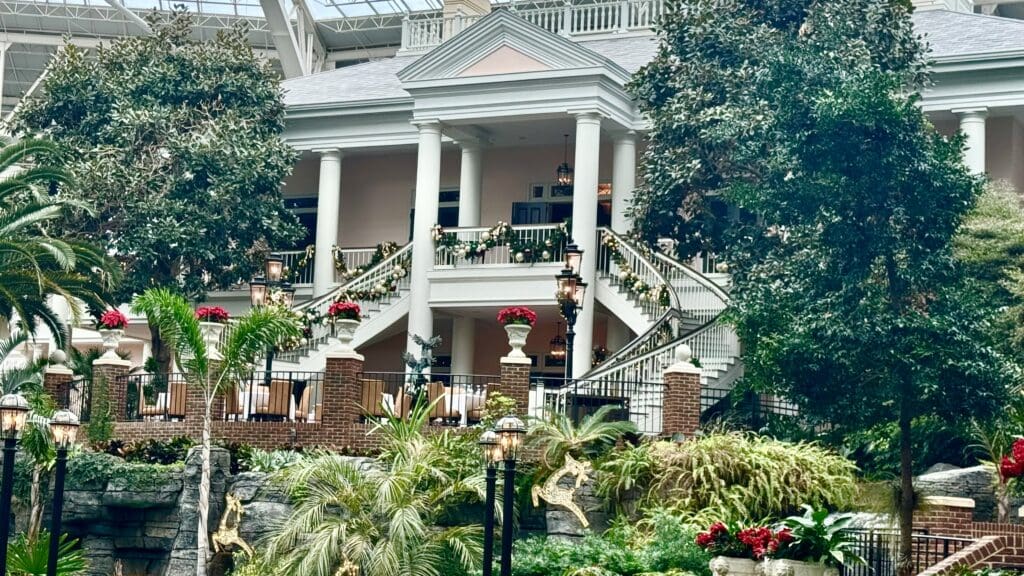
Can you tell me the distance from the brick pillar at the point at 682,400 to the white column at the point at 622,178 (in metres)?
8.56

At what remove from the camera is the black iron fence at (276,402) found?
31.1 m

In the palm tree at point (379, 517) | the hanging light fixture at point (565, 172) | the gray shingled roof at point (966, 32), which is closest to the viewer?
the palm tree at point (379, 517)

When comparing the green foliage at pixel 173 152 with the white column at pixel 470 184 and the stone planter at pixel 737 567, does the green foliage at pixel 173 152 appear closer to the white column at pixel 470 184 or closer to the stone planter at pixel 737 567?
the white column at pixel 470 184

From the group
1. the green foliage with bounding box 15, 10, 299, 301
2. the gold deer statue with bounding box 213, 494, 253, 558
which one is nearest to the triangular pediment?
the green foliage with bounding box 15, 10, 299, 301

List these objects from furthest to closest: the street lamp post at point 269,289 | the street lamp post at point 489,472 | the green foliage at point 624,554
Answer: the street lamp post at point 269,289
the green foliage at point 624,554
the street lamp post at point 489,472

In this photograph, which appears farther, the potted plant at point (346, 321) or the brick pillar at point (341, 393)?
the potted plant at point (346, 321)

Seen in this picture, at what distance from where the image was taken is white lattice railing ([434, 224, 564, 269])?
1469 inches

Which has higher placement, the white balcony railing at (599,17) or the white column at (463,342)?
the white balcony railing at (599,17)

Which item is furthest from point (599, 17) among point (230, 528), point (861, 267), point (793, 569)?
point (793, 569)

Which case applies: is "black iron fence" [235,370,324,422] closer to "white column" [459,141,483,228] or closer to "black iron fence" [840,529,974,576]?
"white column" [459,141,483,228]

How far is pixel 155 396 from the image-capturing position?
32.5m

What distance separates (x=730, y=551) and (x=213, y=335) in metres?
12.2

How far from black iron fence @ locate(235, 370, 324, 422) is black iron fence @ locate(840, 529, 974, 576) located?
10323mm

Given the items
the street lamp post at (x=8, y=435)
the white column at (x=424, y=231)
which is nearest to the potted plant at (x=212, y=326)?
the white column at (x=424, y=231)
